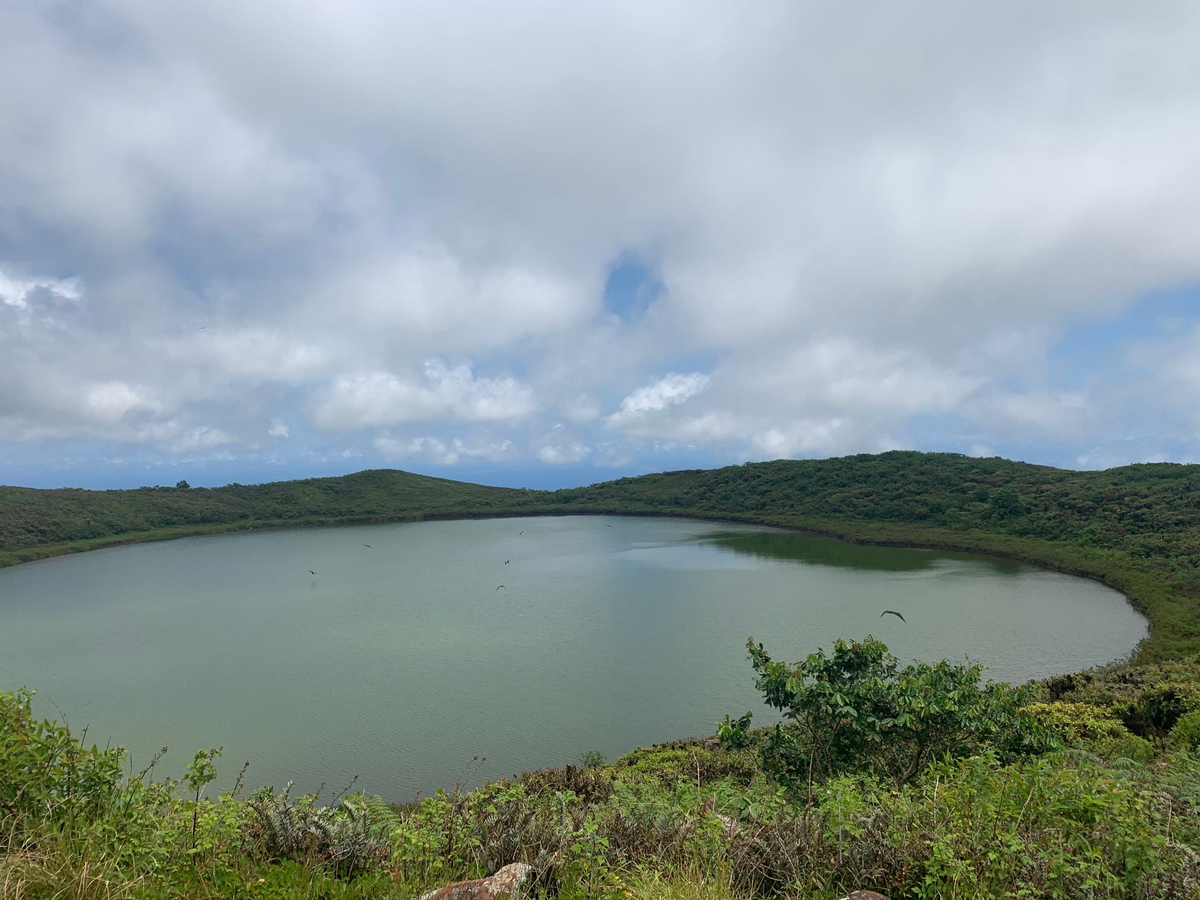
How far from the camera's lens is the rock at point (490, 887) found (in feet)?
9.78

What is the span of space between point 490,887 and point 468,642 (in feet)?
65.3

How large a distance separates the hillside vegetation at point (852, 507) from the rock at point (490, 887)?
22440mm

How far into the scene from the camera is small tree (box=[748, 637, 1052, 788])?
663 cm

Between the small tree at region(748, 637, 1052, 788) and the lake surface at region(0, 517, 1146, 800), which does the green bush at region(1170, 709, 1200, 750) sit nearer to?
the small tree at region(748, 637, 1052, 788)

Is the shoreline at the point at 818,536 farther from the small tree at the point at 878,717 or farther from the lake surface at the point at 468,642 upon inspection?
the small tree at the point at 878,717

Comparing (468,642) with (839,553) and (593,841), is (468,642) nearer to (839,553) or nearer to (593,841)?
(593,841)

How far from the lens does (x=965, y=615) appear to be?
79.5ft

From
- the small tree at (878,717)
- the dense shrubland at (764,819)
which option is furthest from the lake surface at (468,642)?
the small tree at (878,717)

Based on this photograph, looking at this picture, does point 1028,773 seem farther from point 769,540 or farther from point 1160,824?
point 769,540

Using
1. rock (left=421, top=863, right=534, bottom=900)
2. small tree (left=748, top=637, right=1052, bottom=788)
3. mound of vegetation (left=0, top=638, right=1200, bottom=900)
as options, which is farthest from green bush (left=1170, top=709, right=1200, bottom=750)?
rock (left=421, top=863, right=534, bottom=900)

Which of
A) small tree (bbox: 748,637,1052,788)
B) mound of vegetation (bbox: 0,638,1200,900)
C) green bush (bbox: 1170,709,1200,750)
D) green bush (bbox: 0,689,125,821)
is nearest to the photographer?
mound of vegetation (bbox: 0,638,1200,900)

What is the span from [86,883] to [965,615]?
27601 mm

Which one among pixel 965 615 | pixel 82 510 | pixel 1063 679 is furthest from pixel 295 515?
pixel 1063 679

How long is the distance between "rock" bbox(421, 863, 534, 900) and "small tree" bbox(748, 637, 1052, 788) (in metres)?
4.34
